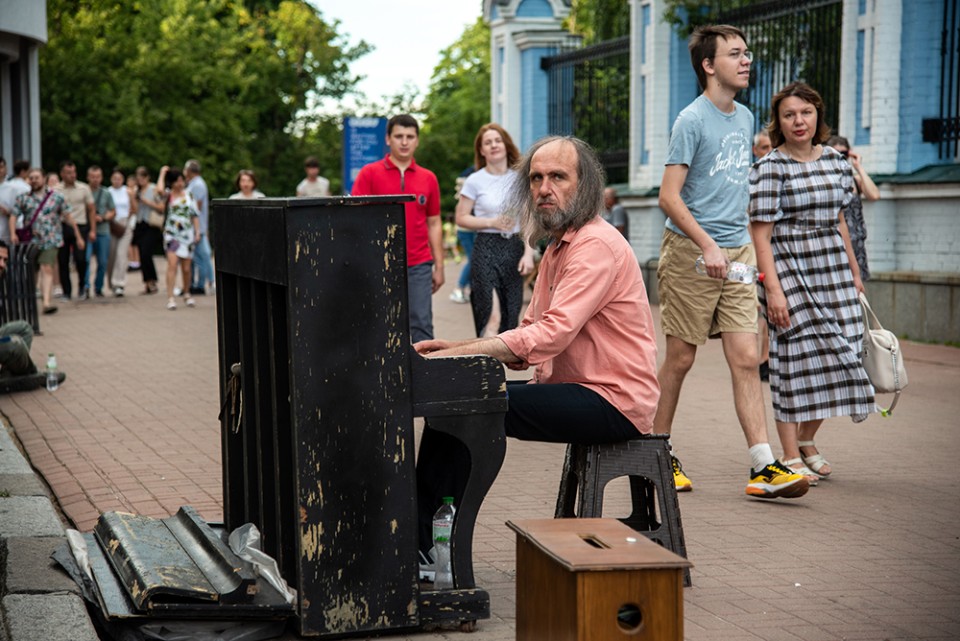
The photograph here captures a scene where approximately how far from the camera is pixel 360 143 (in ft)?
76.1

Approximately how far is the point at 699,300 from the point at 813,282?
0.64m

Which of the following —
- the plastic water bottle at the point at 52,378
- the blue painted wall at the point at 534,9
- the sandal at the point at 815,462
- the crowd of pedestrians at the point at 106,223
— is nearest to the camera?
the sandal at the point at 815,462

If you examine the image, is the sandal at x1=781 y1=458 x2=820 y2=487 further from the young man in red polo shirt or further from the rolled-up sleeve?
the young man in red polo shirt

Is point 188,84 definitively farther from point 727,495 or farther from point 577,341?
point 577,341

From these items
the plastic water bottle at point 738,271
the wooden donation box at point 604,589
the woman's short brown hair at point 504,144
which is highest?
the woman's short brown hair at point 504,144

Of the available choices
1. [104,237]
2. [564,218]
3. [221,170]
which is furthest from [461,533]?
[221,170]

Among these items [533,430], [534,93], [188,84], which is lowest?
[533,430]

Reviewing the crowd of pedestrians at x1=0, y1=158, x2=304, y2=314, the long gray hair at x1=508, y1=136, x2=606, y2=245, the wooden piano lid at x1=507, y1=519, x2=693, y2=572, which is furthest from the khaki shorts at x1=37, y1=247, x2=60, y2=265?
the wooden piano lid at x1=507, y1=519, x2=693, y2=572

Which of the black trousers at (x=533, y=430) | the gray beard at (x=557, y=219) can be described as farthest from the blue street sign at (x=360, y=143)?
the black trousers at (x=533, y=430)

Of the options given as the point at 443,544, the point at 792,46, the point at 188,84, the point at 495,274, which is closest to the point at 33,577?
the point at 443,544

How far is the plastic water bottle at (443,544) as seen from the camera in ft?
15.0

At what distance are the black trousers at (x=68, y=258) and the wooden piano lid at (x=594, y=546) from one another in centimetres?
1629

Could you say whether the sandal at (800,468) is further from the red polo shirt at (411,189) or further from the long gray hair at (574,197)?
the red polo shirt at (411,189)

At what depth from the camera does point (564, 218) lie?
4.93 m
